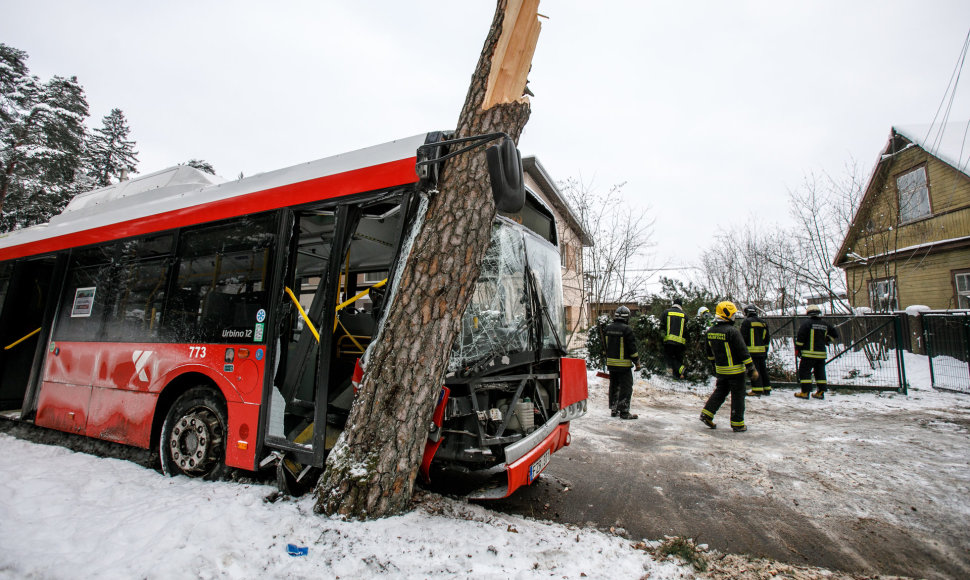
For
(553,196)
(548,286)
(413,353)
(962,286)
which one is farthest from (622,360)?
(962,286)

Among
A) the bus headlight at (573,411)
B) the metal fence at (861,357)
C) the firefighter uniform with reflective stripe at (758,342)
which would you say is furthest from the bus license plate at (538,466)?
the metal fence at (861,357)

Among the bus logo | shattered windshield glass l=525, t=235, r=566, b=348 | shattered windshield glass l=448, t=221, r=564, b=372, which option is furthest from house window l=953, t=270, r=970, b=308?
the bus logo

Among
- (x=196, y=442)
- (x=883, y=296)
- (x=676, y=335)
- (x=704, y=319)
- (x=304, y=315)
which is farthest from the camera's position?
(x=883, y=296)

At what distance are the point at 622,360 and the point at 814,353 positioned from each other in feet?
15.0

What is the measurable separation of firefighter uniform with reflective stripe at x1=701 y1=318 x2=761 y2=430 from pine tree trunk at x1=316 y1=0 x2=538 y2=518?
16.8 ft

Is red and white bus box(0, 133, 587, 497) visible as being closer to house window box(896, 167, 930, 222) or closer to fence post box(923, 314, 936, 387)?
fence post box(923, 314, 936, 387)

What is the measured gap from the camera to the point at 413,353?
275 centimetres

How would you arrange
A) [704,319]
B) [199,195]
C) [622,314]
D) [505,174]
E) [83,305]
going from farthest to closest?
[704,319], [622,314], [83,305], [199,195], [505,174]

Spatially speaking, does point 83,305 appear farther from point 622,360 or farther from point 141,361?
point 622,360

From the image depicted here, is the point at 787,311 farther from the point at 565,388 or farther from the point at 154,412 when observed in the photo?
the point at 154,412

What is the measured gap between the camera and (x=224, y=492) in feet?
10.1

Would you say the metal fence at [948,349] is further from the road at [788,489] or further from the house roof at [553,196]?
the house roof at [553,196]

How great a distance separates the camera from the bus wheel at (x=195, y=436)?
358 cm

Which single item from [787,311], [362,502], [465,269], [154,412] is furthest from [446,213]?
[787,311]
